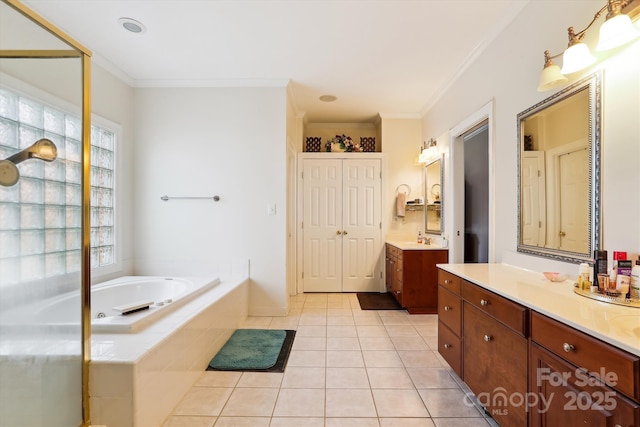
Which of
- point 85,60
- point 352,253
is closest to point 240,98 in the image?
point 85,60

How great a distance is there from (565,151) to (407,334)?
1.92 metres

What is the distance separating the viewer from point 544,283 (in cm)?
156

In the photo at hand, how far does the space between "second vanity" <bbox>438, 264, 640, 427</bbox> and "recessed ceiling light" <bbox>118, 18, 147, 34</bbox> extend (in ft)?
9.44

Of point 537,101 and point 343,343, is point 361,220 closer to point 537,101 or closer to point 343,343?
point 343,343

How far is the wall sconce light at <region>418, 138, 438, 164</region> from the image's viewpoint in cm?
355

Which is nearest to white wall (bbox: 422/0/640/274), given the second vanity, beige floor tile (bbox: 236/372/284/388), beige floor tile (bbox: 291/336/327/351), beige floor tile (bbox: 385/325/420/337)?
the second vanity

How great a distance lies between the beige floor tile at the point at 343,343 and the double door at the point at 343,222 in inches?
63.4

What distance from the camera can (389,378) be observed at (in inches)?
79.0

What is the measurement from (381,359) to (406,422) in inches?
27.3

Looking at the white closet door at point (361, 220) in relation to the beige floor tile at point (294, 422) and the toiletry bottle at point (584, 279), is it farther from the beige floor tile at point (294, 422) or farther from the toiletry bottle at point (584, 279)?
the toiletry bottle at point (584, 279)

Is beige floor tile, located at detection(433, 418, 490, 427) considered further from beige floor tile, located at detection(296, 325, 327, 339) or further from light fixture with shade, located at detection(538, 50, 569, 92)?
light fixture with shade, located at detection(538, 50, 569, 92)

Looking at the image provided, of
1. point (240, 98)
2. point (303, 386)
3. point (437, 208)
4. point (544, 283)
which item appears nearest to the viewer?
point (544, 283)

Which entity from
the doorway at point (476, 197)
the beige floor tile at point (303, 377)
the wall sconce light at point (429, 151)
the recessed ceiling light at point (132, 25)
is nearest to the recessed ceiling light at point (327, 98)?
the wall sconce light at point (429, 151)

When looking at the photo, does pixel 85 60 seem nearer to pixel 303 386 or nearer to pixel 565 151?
pixel 303 386
